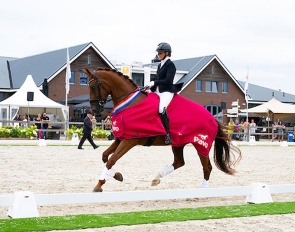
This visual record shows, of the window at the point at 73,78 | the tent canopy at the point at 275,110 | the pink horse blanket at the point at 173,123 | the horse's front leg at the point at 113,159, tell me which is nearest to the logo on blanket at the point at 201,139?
the pink horse blanket at the point at 173,123

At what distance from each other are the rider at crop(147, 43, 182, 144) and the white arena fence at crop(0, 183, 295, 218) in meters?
1.37

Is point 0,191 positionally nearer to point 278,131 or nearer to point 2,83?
point 278,131

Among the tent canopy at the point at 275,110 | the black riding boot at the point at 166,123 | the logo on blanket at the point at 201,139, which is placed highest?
the tent canopy at the point at 275,110

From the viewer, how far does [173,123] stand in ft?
35.6

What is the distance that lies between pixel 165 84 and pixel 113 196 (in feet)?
8.91

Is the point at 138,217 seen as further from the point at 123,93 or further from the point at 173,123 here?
the point at 123,93

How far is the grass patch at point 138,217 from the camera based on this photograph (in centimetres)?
754

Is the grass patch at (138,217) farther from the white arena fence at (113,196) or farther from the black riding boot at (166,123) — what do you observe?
the black riding boot at (166,123)

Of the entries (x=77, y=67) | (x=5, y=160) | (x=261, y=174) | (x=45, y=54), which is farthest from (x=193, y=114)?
(x=45, y=54)

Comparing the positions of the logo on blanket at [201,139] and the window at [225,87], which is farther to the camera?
the window at [225,87]

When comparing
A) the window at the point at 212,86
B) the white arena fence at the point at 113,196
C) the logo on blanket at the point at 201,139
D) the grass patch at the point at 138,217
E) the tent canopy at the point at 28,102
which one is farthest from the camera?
the window at the point at 212,86

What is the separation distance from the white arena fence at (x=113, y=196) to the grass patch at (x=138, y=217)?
28 cm

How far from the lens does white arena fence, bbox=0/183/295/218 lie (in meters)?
8.12

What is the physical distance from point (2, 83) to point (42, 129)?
723 inches
